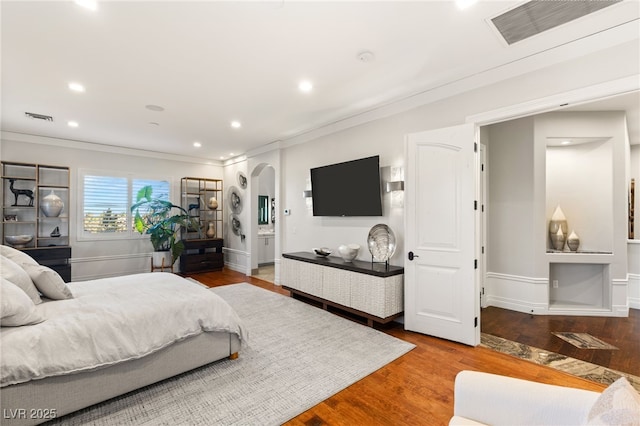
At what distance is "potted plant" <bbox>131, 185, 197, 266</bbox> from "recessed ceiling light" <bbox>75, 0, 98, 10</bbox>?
4.79 m

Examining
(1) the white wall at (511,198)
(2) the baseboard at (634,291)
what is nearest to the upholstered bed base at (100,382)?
(1) the white wall at (511,198)

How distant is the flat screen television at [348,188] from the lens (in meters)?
3.92

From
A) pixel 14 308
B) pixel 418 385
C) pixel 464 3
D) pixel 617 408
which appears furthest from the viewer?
pixel 418 385

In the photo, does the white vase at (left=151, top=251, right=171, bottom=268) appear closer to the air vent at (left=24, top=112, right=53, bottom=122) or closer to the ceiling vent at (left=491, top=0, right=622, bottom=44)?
the air vent at (left=24, top=112, right=53, bottom=122)

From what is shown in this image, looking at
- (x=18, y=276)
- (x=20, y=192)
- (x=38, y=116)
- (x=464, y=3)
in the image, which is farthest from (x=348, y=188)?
(x=20, y=192)

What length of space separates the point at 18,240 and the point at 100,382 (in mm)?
4460

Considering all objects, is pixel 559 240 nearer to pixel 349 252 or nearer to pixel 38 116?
pixel 349 252

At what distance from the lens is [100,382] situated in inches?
78.5

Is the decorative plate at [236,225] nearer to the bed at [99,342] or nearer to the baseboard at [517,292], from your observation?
the bed at [99,342]

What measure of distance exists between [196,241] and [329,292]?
4.04m

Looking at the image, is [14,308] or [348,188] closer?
[14,308]

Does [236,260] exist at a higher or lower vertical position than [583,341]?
higher

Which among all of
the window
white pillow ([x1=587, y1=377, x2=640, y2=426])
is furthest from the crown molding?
white pillow ([x1=587, y1=377, x2=640, y2=426])

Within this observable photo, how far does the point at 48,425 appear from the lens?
1.86m
